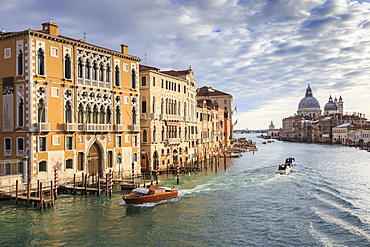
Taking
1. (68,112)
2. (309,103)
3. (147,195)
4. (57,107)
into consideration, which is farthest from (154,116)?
(309,103)

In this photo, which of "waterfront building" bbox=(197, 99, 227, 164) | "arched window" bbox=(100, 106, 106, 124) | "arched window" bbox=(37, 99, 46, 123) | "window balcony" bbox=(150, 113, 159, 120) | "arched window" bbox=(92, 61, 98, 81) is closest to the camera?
"arched window" bbox=(37, 99, 46, 123)

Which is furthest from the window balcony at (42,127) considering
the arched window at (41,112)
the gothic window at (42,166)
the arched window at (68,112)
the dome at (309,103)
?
the dome at (309,103)

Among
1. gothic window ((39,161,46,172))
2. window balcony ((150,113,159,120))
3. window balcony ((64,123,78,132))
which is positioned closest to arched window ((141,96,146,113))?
window balcony ((150,113,159,120))

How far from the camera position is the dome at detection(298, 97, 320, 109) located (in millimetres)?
173000

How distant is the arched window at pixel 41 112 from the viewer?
23031 mm

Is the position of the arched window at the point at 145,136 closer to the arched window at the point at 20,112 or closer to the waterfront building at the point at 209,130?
the waterfront building at the point at 209,130

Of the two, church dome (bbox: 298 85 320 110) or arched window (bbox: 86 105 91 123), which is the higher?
church dome (bbox: 298 85 320 110)

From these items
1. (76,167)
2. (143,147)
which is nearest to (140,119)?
(143,147)

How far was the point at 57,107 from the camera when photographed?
2411 cm

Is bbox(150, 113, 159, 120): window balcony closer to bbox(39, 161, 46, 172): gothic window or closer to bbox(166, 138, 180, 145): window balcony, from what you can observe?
bbox(166, 138, 180, 145): window balcony

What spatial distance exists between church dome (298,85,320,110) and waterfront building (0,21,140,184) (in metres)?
159

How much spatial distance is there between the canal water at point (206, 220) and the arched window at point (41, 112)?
5.27m

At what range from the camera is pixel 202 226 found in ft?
55.4

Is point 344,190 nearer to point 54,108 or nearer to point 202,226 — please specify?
point 202,226
